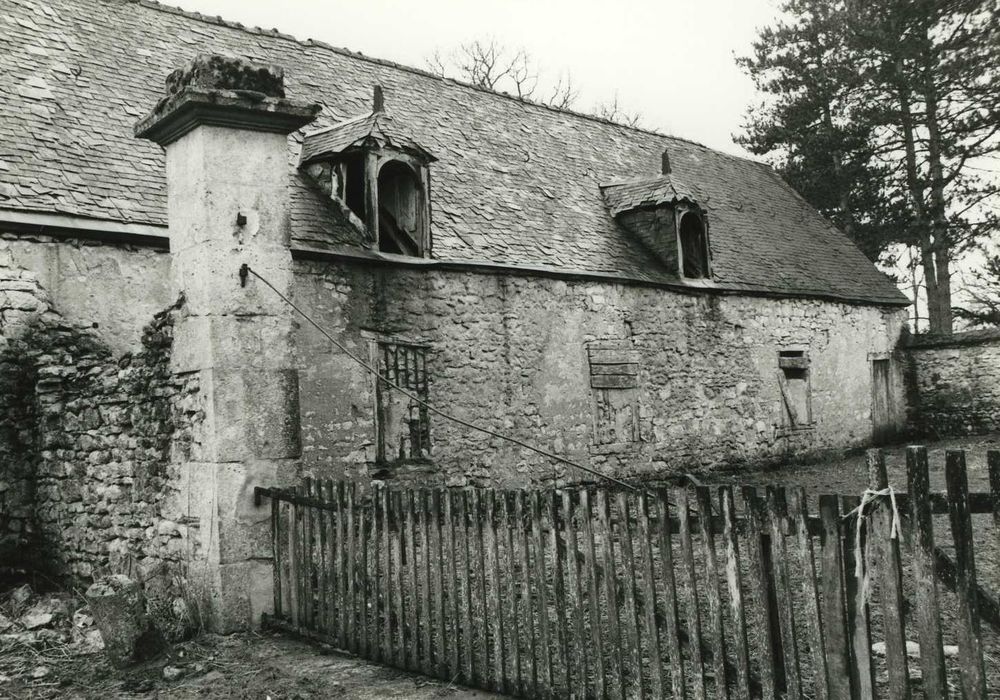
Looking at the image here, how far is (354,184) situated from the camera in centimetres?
1103

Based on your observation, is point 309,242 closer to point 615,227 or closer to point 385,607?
point 385,607

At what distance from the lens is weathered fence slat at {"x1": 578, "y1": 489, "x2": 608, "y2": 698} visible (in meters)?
4.33

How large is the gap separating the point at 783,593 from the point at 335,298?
290 inches

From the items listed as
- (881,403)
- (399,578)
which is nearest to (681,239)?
(881,403)

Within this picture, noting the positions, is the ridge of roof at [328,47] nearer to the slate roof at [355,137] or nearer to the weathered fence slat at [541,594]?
the slate roof at [355,137]

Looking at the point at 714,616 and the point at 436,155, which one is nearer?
the point at 714,616

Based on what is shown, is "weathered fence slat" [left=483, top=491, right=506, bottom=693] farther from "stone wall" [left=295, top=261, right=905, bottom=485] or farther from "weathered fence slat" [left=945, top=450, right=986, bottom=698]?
"stone wall" [left=295, top=261, right=905, bottom=485]

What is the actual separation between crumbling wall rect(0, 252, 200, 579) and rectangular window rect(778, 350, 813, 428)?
12.3 m

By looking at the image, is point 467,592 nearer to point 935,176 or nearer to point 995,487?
point 995,487

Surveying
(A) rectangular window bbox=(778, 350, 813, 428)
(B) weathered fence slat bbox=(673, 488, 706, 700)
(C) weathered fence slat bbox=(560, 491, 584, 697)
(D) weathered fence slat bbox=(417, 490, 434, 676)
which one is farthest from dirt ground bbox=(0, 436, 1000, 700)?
(A) rectangular window bbox=(778, 350, 813, 428)

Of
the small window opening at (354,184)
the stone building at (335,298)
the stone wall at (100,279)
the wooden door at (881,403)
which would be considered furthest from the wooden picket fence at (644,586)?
the wooden door at (881,403)

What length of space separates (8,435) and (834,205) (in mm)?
22013

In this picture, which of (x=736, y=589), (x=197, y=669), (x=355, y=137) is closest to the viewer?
(x=736, y=589)

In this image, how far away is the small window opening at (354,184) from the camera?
1091 centimetres
